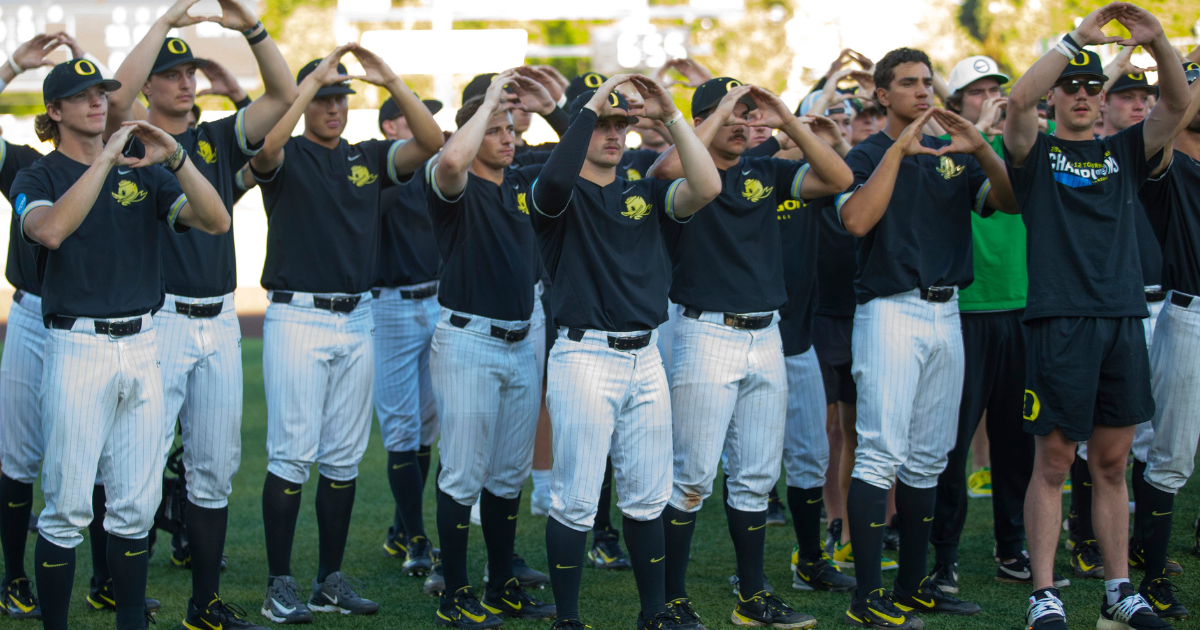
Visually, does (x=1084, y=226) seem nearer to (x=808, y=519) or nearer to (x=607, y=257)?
(x=808, y=519)

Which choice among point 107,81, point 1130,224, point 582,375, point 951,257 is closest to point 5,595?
point 107,81

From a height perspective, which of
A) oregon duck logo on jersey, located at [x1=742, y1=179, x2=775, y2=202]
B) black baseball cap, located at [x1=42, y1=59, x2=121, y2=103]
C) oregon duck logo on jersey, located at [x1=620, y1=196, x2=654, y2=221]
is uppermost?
black baseball cap, located at [x1=42, y1=59, x2=121, y2=103]

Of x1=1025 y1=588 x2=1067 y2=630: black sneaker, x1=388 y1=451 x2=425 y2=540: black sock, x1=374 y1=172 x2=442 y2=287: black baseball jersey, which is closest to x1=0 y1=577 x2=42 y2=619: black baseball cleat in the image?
x1=388 y1=451 x2=425 y2=540: black sock

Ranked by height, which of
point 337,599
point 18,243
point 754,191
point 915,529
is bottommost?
point 337,599

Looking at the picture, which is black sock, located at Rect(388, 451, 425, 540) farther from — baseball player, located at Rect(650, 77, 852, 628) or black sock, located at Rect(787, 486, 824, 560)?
black sock, located at Rect(787, 486, 824, 560)

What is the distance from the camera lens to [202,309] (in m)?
4.92

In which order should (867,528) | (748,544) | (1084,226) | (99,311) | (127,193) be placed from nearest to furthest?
1. (99,311)
2. (127,193)
3. (1084,226)
4. (867,528)
5. (748,544)

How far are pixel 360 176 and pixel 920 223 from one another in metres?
2.76

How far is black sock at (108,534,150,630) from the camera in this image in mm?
4484

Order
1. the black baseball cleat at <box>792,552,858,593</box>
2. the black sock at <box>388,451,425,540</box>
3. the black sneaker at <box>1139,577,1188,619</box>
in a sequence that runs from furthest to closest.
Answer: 1. the black sock at <box>388,451,425,540</box>
2. the black baseball cleat at <box>792,552,858,593</box>
3. the black sneaker at <box>1139,577,1188,619</box>

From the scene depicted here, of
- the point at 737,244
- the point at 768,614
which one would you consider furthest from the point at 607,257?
the point at 768,614

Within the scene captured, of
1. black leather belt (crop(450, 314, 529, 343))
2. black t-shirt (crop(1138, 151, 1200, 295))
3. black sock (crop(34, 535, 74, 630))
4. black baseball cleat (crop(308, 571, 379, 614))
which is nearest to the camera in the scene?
black sock (crop(34, 535, 74, 630))

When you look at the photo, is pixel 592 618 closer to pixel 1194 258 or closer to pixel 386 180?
pixel 386 180

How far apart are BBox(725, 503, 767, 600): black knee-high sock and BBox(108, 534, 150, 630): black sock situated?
8.56 ft
